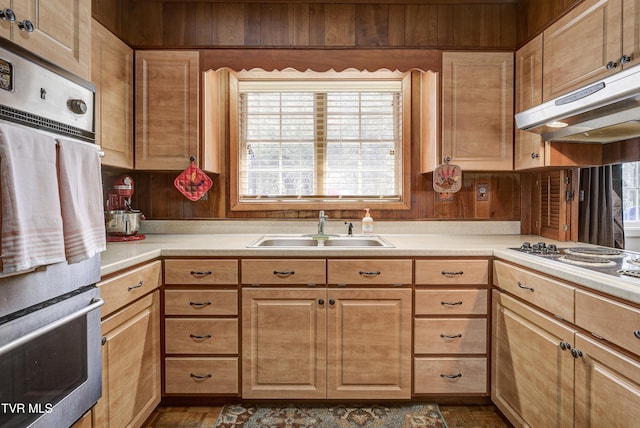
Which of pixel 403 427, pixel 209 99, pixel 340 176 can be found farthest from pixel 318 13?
pixel 403 427

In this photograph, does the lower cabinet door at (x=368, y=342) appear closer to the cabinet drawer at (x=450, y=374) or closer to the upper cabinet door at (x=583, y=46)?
the cabinet drawer at (x=450, y=374)

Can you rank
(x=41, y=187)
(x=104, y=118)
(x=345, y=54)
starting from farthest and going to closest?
(x=345, y=54), (x=104, y=118), (x=41, y=187)

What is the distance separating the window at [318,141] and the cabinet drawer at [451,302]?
34.8 inches

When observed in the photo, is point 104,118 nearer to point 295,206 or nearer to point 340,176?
point 295,206

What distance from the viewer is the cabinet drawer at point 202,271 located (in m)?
1.88

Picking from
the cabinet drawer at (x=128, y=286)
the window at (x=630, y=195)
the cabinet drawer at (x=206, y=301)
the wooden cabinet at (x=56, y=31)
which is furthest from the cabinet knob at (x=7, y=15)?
the window at (x=630, y=195)

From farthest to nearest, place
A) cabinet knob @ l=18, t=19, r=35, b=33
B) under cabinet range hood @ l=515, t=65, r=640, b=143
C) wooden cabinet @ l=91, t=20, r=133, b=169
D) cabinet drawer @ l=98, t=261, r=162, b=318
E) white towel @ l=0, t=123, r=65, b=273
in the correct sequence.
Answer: wooden cabinet @ l=91, t=20, r=133, b=169 < cabinet drawer @ l=98, t=261, r=162, b=318 < under cabinet range hood @ l=515, t=65, r=640, b=143 < cabinet knob @ l=18, t=19, r=35, b=33 < white towel @ l=0, t=123, r=65, b=273

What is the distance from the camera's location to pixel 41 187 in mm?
965

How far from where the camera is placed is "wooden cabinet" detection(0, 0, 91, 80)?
3.28 ft

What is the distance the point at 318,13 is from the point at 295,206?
1.24 metres

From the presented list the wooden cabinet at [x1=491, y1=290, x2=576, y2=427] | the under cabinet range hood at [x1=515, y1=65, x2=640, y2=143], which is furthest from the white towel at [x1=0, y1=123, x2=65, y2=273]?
the under cabinet range hood at [x1=515, y1=65, x2=640, y2=143]

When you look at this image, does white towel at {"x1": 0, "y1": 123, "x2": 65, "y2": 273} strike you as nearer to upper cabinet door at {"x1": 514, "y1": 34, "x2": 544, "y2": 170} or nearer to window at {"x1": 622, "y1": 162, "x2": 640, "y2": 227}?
upper cabinet door at {"x1": 514, "y1": 34, "x2": 544, "y2": 170}

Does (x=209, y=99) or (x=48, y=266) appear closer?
(x=48, y=266)

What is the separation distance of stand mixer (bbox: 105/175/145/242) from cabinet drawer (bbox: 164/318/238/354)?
664mm
